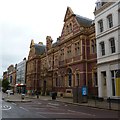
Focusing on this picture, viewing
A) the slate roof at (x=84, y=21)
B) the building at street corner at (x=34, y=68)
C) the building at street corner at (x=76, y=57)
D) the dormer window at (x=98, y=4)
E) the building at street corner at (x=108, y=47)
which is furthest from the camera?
the building at street corner at (x=34, y=68)

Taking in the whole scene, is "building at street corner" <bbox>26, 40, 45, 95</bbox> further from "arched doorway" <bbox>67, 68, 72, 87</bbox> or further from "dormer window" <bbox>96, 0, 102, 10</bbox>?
"dormer window" <bbox>96, 0, 102, 10</bbox>

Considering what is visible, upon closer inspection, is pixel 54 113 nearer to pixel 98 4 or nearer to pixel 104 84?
pixel 104 84

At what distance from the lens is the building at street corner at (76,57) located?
36.1m

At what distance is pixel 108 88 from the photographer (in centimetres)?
2764

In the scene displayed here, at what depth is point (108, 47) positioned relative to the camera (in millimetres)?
28750

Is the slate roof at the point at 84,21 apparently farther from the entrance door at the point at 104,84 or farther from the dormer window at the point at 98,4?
the entrance door at the point at 104,84

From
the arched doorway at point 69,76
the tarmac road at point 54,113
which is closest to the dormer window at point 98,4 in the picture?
the arched doorway at point 69,76

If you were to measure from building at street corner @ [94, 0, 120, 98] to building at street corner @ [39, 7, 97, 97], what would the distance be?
3934mm

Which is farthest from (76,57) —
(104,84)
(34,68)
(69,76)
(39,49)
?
(39,49)

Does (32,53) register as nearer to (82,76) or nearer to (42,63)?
(42,63)

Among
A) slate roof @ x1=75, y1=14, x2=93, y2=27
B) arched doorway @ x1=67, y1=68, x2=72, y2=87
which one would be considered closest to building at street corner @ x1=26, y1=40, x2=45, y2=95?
arched doorway @ x1=67, y1=68, x2=72, y2=87

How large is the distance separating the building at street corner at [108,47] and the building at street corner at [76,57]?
393cm

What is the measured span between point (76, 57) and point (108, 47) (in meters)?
10.8

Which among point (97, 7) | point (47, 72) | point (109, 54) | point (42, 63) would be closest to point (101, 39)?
point (109, 54)
